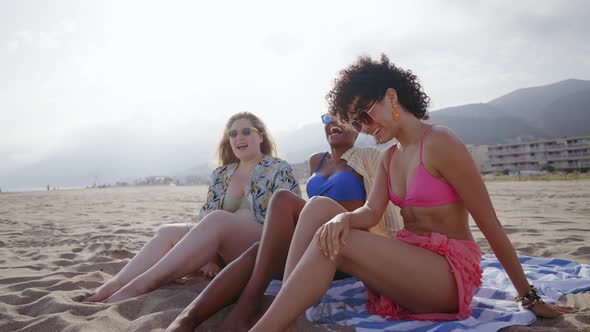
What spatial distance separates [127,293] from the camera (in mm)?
2684

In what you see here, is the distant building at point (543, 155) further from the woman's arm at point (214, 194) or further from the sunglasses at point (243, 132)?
the woman's arm at point (214, 194)

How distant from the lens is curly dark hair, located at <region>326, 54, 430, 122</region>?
2.19 m

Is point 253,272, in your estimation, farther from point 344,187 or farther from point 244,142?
point 244,142

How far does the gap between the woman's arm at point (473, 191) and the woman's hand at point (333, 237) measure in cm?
64

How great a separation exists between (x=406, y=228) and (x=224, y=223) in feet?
4.38

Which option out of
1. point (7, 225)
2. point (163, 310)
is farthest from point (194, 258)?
point (7, 225)

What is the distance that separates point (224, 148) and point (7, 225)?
568 cm

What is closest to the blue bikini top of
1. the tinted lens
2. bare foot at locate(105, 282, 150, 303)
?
the tinted lens

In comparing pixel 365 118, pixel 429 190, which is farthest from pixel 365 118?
pixel 429 190

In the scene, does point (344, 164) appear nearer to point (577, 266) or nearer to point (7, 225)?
point (577, 266)

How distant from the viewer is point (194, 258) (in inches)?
109

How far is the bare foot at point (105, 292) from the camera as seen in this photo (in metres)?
2.71

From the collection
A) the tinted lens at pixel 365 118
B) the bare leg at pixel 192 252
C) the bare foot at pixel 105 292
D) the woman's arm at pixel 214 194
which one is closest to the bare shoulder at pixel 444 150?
the tinted lens at pixel 365 118

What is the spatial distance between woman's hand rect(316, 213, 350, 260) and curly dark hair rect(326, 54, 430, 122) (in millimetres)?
730
